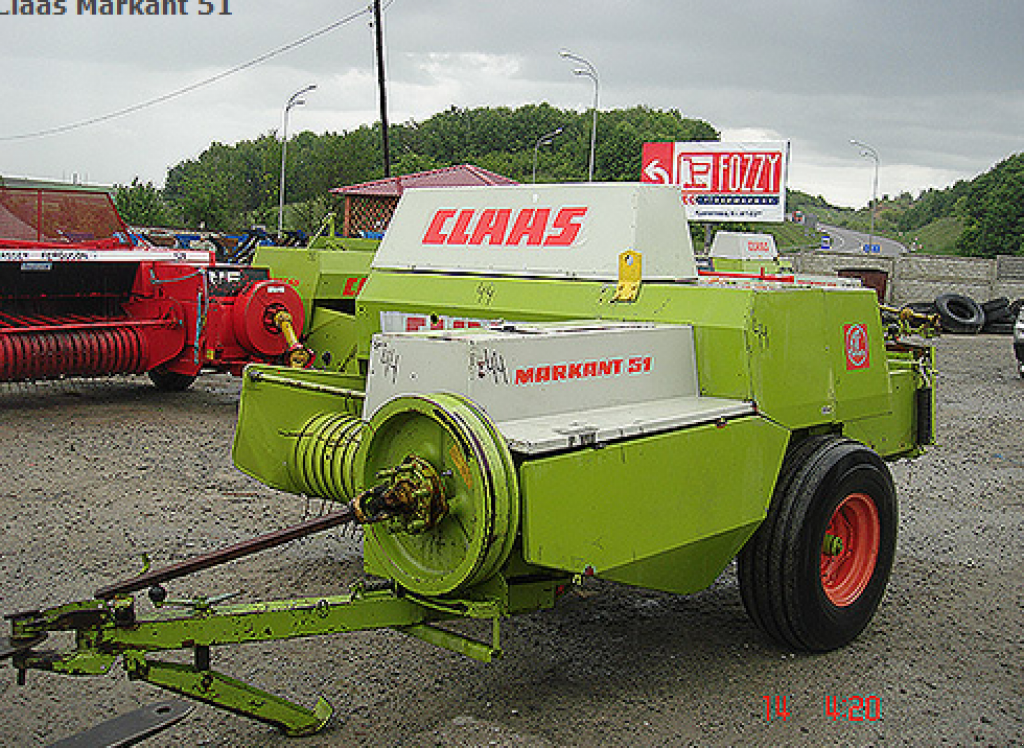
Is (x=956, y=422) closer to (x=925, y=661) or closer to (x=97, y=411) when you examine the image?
(x=925, y=661)

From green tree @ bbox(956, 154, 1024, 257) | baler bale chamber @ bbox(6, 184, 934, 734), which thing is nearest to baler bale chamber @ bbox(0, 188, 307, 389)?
baler bale chamber @ bbox(6, 184, 934, 734)

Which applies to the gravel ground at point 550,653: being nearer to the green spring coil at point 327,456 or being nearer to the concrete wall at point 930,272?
the green spring coil at point 327,456

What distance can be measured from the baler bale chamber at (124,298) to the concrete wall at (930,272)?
23390 millimetres

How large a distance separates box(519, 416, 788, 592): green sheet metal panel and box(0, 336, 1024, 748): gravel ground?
523mm

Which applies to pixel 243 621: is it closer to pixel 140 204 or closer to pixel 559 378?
pixel 559 378

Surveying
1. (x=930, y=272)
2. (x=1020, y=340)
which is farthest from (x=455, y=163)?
(x=1020, y=340)

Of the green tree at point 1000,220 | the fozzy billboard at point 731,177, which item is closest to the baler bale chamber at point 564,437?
the fozzy billboard at point 731,177

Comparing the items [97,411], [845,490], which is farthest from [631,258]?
[97,411]

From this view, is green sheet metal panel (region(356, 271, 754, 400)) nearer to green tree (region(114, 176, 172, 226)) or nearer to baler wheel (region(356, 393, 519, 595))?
baler wheel (region(356, 393, 519, 595))

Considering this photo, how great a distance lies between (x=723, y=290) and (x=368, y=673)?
2043 mm

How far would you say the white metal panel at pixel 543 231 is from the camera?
4.58m

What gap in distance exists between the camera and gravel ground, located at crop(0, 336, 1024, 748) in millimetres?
3686

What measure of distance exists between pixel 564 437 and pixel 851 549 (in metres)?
2.06

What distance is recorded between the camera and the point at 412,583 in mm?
3443
